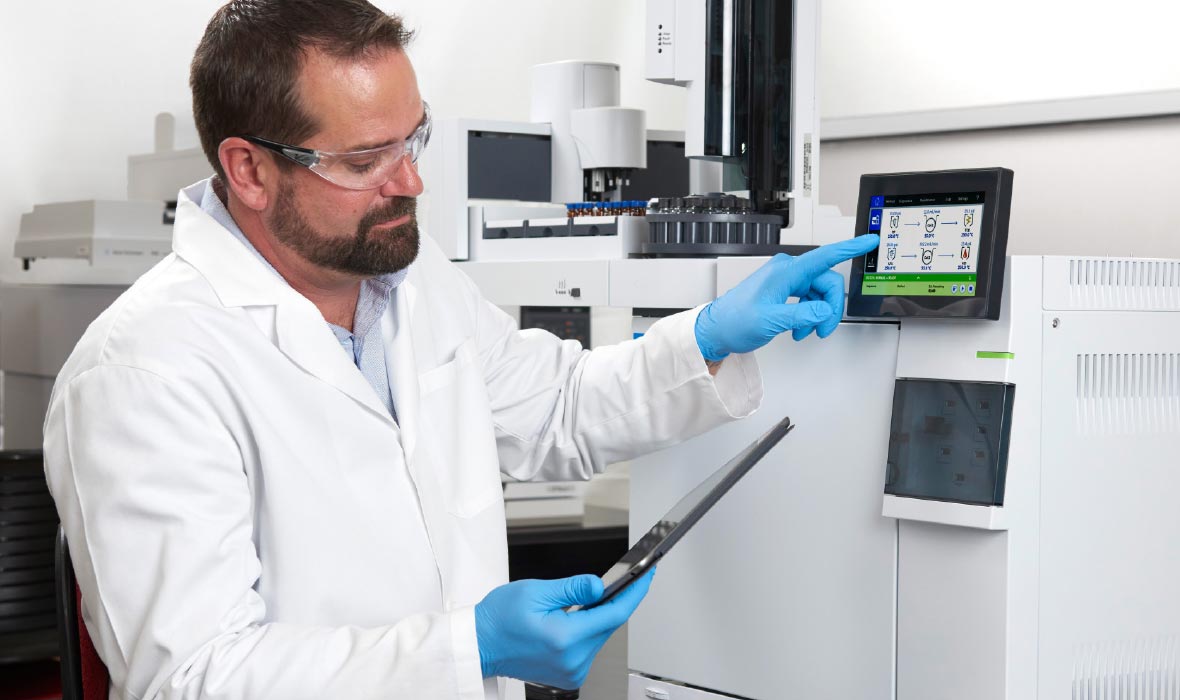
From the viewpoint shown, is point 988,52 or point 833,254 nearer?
point 833,254

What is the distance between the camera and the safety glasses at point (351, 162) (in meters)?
1.15

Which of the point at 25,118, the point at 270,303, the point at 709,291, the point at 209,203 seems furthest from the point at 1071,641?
the point at 25,118

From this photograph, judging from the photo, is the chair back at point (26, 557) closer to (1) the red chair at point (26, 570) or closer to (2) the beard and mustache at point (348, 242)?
(1) the red chair at point (26, 570)

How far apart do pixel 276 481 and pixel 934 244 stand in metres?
0.64

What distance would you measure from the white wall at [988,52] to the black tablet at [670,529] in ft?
4.70

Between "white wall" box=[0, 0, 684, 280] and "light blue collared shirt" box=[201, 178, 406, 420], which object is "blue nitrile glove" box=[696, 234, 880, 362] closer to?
"light blue collared shirt" box=[201, 178, 406, 420]

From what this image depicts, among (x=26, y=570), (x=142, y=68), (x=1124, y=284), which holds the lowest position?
(x=26, y=570)

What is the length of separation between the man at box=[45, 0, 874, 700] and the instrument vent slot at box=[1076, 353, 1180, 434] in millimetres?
242

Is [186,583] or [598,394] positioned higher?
[598,394]

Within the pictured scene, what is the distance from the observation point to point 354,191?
1.17 m

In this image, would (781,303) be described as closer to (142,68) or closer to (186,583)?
(186,583)

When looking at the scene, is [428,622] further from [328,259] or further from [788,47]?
[788,47]

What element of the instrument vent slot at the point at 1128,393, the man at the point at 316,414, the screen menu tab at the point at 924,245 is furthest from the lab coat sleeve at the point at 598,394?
the instrument vent slot at the point at 1128,393

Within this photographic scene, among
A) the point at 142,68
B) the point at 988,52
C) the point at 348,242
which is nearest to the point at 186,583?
the point at 348,242
